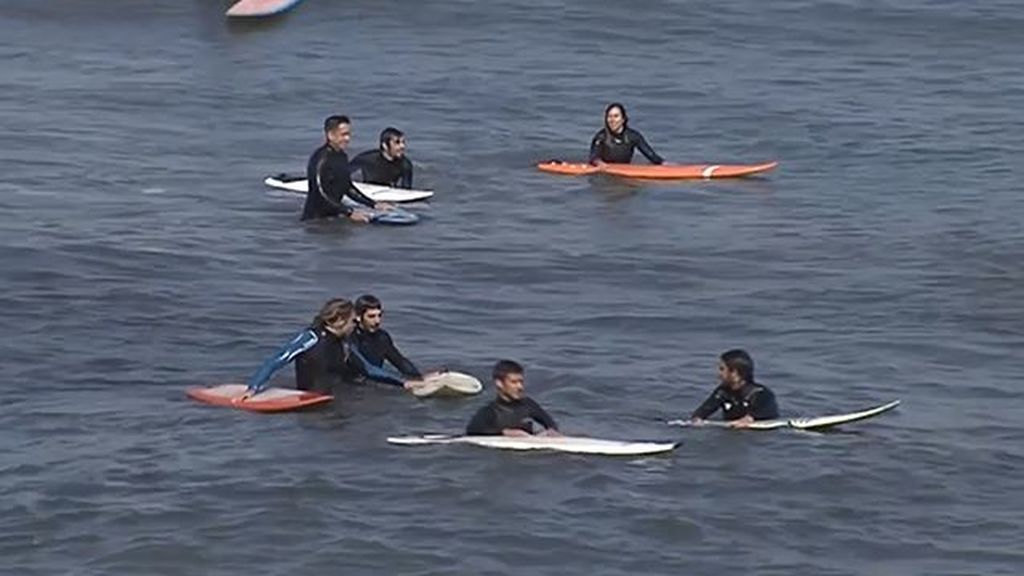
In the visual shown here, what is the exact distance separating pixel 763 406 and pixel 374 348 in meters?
3.61

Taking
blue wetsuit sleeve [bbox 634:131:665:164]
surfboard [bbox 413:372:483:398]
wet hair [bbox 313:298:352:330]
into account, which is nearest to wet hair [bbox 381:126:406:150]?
blue wetsuit sleeve [bbox 634:131:665:164]

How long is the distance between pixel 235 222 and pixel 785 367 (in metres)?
8.54

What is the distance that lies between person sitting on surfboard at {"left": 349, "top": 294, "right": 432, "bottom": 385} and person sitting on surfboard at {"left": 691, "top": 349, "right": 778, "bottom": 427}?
272 centimetres

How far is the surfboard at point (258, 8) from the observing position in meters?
43.4

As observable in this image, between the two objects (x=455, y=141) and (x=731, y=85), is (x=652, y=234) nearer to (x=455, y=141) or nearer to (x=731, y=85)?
(x=455, y=141)

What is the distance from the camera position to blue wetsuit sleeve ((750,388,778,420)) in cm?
2145

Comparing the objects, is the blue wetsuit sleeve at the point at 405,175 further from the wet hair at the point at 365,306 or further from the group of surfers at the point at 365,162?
the wet hair at the point at 365,306

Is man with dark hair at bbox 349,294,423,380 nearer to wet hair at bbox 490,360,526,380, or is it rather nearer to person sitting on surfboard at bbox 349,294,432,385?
person sitting on surfboard at bbox 349,294,432,385

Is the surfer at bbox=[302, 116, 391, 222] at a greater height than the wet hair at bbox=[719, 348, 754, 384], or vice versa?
the surfer at bbox=[302, 116, 391, 222]

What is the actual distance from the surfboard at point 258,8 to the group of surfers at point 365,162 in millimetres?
10222

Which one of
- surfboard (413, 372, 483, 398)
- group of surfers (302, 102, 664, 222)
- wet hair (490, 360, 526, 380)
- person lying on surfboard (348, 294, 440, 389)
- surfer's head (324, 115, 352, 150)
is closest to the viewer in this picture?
wet hair (490, 360, 526, 380)

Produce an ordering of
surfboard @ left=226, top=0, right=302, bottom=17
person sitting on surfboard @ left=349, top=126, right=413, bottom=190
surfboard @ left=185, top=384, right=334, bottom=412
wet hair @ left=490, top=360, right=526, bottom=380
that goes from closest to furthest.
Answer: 1. wet hair @ left=490, top=360, right=526, bottom=380
2. surfboard @ left=185, top=384, right=334, bottom=412
3. person sitting on surfboard @ left=349, top=126, right=413, bottom=190
4. surfboard @ left=226, top=0, right=302, bottom=17

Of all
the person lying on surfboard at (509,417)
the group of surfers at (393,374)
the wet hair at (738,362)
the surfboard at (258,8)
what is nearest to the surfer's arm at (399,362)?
the group of surfers at (393,374)

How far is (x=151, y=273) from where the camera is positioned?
27.5 meters
